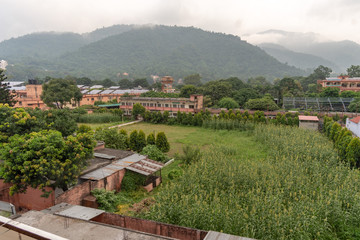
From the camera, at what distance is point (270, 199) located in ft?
30.3

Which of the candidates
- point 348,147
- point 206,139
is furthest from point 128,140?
point 348,147

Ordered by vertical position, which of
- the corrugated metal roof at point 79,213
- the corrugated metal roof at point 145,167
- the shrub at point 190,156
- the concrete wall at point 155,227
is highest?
the corrugated metal roof at point 79,213

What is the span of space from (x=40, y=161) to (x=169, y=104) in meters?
30.3

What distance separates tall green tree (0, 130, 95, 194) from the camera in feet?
30.5

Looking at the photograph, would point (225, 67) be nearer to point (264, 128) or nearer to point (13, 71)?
point (13, 71)

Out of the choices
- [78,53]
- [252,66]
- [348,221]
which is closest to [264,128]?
[348,221]

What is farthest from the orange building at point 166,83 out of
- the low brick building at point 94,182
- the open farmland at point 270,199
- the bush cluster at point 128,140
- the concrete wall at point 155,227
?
the concrete wall at point 155,227

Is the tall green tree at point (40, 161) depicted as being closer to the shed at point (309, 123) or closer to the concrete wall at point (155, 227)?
the concrete wall at point (155, 227)

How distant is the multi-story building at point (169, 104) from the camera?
37.3 metres

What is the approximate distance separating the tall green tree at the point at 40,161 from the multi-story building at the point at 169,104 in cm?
2769

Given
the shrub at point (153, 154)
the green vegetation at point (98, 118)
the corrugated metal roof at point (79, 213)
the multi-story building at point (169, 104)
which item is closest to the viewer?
the corrugated metal roof at point (79, 213)

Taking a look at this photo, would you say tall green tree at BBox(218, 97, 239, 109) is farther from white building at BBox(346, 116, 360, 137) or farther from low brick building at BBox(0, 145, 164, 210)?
low brick building at BBox(0, 145, 164, 210)

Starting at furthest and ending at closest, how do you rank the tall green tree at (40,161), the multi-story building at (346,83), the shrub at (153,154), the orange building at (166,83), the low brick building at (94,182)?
the orange building at (166,83) → the multi-story building at (346,83) → the shrub at (153,154) → the low brick building at (94,182) → the tall green tree at (40,161)

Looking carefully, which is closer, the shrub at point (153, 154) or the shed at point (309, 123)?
the shrub at point (153, 154)
